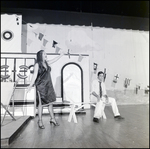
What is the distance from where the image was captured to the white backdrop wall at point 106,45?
4.43 meters

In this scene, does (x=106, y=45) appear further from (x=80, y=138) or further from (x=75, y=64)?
(x=80, y=138)

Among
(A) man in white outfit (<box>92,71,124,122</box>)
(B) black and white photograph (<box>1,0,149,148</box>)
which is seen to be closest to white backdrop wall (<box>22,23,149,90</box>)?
(B) black and white photograph (<box>1,0,149,148</box>)

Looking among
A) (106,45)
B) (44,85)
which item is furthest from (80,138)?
(106,45)

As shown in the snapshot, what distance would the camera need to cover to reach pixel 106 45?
5.09 m

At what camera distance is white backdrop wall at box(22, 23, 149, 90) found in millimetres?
4430

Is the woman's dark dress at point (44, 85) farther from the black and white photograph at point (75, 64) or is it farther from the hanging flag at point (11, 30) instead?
the hanging flag at point (11, 30)

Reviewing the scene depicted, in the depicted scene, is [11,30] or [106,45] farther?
[106,45]

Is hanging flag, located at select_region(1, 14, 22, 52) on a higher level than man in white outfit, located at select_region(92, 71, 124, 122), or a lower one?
higher

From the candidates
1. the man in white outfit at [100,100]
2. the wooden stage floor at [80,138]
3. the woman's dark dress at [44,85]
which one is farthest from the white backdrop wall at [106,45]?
the wooden stage floor at [80,138]

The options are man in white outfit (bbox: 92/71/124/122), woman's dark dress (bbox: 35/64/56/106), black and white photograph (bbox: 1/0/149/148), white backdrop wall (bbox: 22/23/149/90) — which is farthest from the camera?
white backdrop wall (bbox: 22/23/149/90)

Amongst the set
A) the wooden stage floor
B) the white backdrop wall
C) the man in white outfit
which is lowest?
the wooden stage floor

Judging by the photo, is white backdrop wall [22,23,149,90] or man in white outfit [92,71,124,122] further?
white backdrop wall [22,23,149,90]

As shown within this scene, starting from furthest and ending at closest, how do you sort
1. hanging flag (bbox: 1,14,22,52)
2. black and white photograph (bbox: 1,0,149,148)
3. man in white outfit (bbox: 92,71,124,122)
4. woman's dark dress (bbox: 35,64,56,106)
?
hanging flag (bbox: 1,14,22,52) < man in white outfit (bbox: 92,71,124,122) < black and white photograph (bbox: 1,0,149,148) < woman's dark dress (bbox: 35,64,56,106)

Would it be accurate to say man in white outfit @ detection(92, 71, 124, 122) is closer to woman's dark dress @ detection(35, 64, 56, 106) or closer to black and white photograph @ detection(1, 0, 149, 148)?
black and white photograph @ detection(1, 0, 149, 148)
